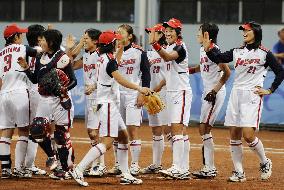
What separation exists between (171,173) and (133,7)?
23089 mm

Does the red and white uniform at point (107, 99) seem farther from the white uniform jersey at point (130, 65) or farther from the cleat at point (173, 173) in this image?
the white uniform jersey at point (130, 65)

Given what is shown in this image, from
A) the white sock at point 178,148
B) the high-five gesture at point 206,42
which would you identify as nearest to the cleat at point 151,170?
the white sock at point 178,148

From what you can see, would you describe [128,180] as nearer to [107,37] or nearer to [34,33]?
[107,37]

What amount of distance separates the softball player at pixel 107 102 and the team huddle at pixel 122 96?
16 mm

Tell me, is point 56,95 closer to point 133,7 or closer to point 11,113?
point 11,113

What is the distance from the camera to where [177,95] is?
14297 mm

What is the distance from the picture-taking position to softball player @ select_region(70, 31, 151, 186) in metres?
12.9

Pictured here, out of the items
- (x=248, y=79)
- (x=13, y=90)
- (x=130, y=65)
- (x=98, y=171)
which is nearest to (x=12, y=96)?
(x=13, y=90)

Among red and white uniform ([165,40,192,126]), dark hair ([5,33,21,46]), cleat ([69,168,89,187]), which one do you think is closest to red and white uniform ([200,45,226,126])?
red and white uniform ([165,40,192,126])

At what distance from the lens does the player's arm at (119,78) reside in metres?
12.7

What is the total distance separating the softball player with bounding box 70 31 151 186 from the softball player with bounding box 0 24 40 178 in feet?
4.82

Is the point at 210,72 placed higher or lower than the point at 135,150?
higher

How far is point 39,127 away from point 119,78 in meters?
1.55

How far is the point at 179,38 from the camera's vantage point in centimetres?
1434
